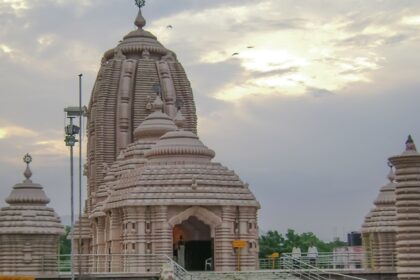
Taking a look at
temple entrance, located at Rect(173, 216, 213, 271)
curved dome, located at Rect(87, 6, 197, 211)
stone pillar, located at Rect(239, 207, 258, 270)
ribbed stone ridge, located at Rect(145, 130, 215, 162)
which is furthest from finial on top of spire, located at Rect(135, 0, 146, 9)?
stone pillar, located at Rect(239, 207, 258, 270)

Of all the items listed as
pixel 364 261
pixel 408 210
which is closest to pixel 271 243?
pixel 364 261

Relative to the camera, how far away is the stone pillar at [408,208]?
26188mm

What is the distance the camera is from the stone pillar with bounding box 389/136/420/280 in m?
26.2

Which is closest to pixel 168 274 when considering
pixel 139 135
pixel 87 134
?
pixel 139 135

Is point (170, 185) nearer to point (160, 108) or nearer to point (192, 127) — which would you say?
point (160, 108)

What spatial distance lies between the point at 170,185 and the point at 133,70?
20.1 m

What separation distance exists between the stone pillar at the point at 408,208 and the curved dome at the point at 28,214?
1971 cm

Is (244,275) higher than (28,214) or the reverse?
the reverse

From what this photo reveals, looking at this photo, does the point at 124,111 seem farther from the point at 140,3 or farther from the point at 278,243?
the point at 278,243

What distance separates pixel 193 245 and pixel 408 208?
2253 centimetres

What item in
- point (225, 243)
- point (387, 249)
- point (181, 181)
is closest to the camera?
point (225, 243)

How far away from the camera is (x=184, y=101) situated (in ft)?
208

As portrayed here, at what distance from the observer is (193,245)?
47750 mm

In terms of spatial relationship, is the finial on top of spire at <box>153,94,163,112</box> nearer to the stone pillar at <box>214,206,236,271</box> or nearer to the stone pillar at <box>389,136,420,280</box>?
the stone pillar at <box>214,206,236,271</box>
